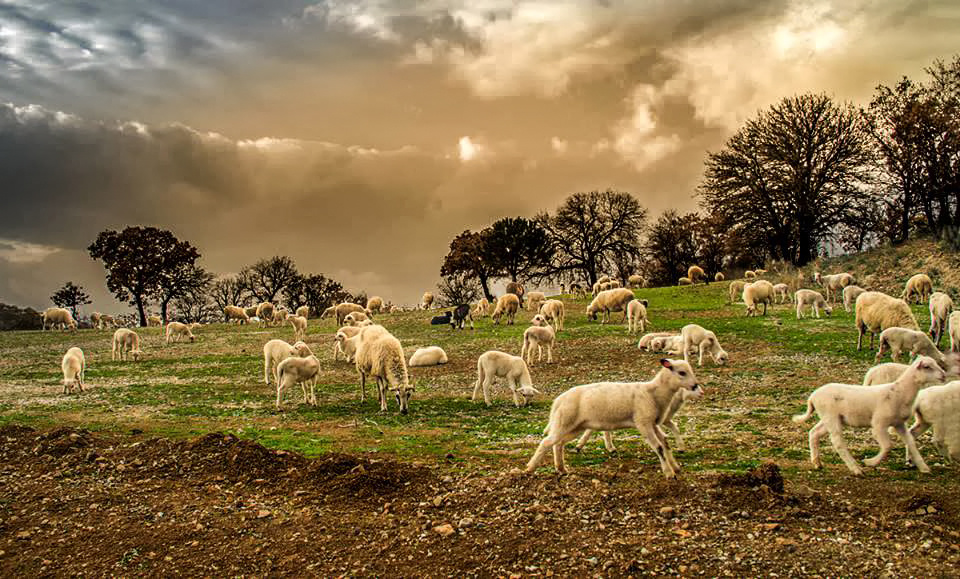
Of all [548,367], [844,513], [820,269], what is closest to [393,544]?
[844,513]

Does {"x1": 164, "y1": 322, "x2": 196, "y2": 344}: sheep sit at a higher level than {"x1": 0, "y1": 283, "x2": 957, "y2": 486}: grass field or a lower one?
higher

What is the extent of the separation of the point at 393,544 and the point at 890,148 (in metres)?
54.9

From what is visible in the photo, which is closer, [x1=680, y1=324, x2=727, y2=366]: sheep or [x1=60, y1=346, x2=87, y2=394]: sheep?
[x1=680, y1=324, x2=727, y2=366]: sheep

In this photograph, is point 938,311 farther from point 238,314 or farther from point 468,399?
point 238,314

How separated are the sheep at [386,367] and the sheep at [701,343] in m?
10.9

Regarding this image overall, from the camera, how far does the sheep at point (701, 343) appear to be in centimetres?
2156

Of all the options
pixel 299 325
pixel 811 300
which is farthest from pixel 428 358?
pixel 811 300

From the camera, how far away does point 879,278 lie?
41.6 m

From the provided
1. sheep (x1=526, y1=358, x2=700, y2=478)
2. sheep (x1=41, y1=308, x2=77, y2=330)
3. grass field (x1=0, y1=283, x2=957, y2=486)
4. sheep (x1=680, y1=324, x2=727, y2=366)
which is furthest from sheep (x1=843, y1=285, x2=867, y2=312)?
sheep (x1=41, y1=308, x2=77, y2=330)

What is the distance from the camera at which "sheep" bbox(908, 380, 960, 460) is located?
8.85m

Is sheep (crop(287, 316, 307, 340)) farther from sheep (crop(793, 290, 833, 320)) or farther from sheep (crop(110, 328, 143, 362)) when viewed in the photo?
sheep (crop(793, 290, 833, 320))

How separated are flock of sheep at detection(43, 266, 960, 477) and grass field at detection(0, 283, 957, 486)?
0.58 meters

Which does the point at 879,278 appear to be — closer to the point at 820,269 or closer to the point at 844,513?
the point at 820,269

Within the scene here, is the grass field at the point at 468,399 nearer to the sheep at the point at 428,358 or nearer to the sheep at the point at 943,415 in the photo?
the sheep at the point at 943,415
